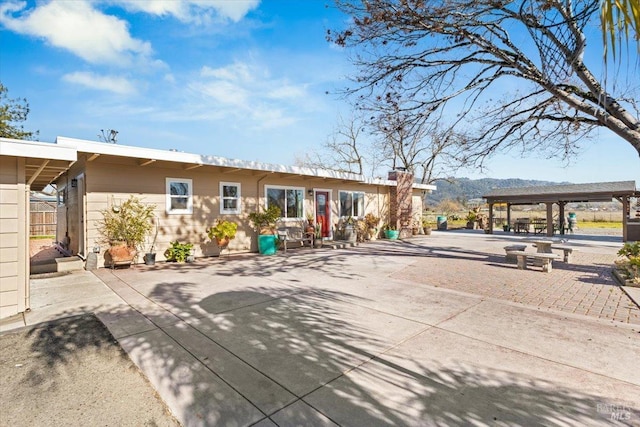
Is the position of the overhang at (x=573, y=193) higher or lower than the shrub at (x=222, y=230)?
higher

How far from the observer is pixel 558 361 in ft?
9.91

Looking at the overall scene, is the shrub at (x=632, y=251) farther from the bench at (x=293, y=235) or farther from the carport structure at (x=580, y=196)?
the carport structure at (x=580, y=196)

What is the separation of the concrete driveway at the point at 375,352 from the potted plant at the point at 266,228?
3.81 m

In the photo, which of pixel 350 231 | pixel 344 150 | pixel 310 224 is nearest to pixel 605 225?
pixel 344 150

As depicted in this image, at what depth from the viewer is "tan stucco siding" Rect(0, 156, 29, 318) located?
420cm

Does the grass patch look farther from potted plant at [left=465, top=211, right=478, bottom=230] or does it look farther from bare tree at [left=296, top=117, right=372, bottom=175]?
bare tree at [left=296, top=117, right=372, bottom=175]

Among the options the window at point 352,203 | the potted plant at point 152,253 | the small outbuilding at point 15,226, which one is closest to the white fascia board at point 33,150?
the small outbuilding at point 15,226

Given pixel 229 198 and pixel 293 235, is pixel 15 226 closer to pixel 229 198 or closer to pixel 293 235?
pixel 229 198

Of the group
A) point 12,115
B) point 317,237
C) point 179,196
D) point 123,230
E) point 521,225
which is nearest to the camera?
point 123,230

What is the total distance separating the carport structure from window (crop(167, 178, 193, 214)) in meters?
16.8

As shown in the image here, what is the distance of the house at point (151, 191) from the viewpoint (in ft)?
14.1

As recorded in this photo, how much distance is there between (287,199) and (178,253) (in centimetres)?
452

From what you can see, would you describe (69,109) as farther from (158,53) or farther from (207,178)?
(207,178)

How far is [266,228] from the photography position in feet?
33.1
